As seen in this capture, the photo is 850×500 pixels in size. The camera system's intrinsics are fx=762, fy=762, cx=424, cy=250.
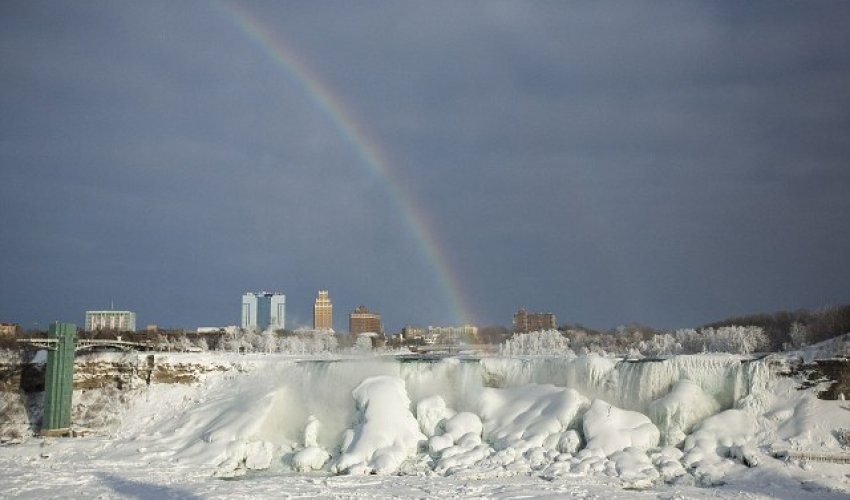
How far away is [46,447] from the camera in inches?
1375

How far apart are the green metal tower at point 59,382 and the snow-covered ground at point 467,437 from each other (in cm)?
178

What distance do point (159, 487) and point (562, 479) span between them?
560 inches

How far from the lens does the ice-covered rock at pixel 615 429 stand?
96.5 ft

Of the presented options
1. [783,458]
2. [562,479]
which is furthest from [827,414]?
[562,479]

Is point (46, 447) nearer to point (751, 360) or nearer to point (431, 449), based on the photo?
point (431, 449)

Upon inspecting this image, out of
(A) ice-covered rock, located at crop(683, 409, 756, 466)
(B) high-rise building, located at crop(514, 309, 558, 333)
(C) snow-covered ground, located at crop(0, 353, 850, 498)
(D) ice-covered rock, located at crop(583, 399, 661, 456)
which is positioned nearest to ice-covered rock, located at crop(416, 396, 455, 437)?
(C) snow-covered ground, located at crop(0, 353, 850, 498)

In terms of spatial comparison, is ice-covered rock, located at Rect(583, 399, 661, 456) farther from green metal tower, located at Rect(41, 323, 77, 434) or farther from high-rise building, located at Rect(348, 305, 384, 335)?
high-rise building, located at Rect(348, 305, 384, 335)

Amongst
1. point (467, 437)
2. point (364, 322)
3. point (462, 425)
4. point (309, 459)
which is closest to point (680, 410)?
point (467, 437)

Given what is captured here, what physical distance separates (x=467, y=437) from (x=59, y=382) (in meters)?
21.9

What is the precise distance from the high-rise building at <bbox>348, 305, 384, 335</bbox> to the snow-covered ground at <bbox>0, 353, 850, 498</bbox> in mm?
148625

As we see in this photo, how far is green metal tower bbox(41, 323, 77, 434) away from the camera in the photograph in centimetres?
3884

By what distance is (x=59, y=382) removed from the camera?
3931 cm

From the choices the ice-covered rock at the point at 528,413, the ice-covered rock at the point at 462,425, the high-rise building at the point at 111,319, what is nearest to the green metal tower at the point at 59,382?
the ice-covered rock at the point at 462,425

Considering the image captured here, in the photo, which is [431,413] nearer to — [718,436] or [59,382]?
[718,436]
